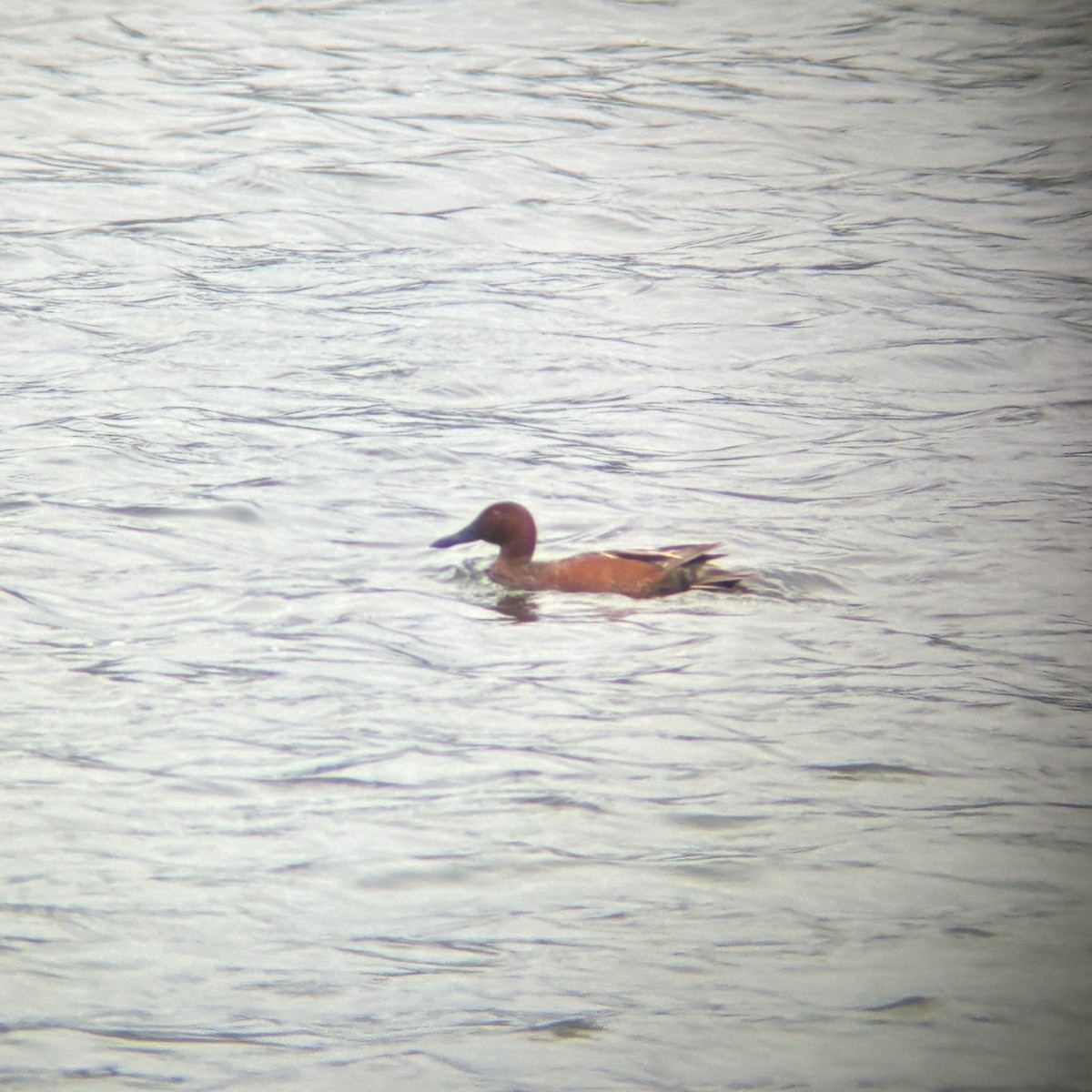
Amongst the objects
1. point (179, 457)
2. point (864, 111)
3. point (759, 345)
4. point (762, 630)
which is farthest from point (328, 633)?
point (864, 111)

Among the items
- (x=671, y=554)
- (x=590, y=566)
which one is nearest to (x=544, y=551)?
(x=590, y=566)

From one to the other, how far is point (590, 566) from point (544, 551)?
832mm

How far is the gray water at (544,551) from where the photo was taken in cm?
496

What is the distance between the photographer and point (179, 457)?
10031mm

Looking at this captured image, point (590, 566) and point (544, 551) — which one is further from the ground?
point (590, 566)

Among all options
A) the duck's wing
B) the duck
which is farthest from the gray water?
the duck's wing

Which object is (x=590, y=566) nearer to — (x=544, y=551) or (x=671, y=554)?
(x=671, y=554)

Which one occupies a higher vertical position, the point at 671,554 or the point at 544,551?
the point at 671,554

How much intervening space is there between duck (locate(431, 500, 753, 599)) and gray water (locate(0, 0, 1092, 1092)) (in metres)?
0.09

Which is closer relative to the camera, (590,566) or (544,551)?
(590,566)

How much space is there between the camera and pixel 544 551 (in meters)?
8.84

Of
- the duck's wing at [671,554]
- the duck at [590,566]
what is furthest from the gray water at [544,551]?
the duck's wing at [671,554]

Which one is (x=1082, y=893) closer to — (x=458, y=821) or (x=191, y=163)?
(x=458, y=821)

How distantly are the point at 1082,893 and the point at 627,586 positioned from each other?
2937 millimetres
